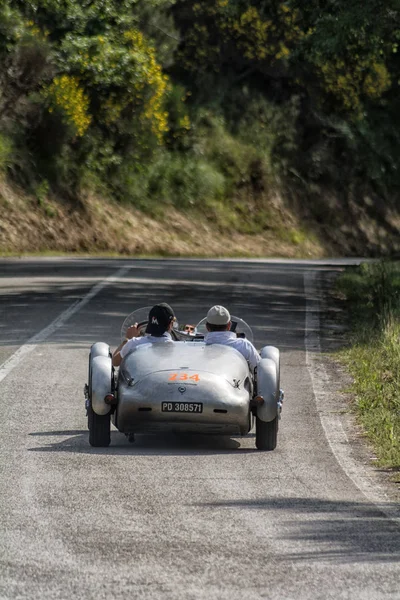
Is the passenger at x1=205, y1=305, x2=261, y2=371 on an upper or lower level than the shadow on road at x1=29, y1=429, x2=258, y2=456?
upper

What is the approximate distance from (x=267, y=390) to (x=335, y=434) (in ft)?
3.77

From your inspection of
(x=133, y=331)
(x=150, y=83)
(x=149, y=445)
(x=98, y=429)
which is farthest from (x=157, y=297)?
(x=150, y=83)

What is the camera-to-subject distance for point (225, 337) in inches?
484

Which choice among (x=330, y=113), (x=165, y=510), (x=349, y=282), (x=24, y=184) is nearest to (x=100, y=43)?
(x=24, y=184)

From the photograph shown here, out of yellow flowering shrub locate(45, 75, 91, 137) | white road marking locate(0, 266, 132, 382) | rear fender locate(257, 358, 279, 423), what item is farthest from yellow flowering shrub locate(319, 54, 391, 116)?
rear fender locate(257, 358, 279, 423)

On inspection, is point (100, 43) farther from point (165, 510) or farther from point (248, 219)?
point (165, 510)

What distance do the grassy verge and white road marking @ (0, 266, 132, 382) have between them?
384 centimetres

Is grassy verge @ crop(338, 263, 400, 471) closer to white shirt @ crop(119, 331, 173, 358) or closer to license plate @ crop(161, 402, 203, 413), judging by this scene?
license plate @ crop(161, 402, 203, 413)

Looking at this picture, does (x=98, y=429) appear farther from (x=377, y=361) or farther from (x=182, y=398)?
(x=377, y=361)

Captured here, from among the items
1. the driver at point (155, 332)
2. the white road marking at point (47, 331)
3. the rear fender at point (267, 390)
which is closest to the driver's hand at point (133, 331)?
the driver at point (155, 332)

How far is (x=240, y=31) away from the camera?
59.7 metres

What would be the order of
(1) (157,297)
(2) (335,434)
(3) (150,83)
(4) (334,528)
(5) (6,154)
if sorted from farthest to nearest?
1. (3) (150,83)
2. (5) (6,154)
3. (1) (157,297)
4. (2) (335,434)
5. (4) (334,528)

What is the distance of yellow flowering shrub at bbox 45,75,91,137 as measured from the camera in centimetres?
5047

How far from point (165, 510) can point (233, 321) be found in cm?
424
